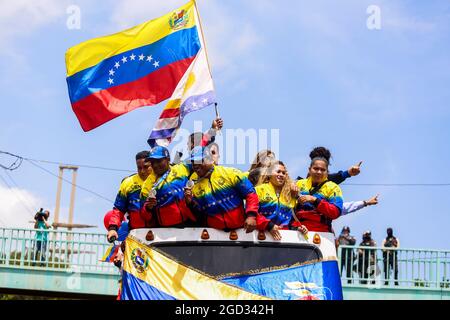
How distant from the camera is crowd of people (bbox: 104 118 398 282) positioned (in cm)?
736

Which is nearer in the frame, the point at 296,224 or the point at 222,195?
the point at 222,195

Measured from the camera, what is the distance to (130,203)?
27.8 ft

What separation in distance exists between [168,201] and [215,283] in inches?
43.7

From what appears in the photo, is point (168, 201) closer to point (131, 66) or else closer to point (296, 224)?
point (296, 224)

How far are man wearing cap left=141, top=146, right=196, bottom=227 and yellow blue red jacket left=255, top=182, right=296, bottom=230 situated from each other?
0.70m

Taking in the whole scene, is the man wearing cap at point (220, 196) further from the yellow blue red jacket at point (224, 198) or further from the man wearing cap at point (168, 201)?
the man wearing cap at point (168, 201)

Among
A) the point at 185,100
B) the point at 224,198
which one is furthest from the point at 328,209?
the point at 185,100

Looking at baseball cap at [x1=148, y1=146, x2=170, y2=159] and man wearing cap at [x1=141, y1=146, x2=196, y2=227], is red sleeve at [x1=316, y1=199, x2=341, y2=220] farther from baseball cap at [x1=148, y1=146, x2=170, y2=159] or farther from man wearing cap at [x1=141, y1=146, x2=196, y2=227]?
baseball cap at [x1=148, y1=146, x2=170, y2=159]

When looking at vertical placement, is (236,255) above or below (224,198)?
below

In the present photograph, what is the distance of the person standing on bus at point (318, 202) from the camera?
8008 millimetres

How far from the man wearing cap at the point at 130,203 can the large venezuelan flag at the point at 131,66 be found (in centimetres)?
141
